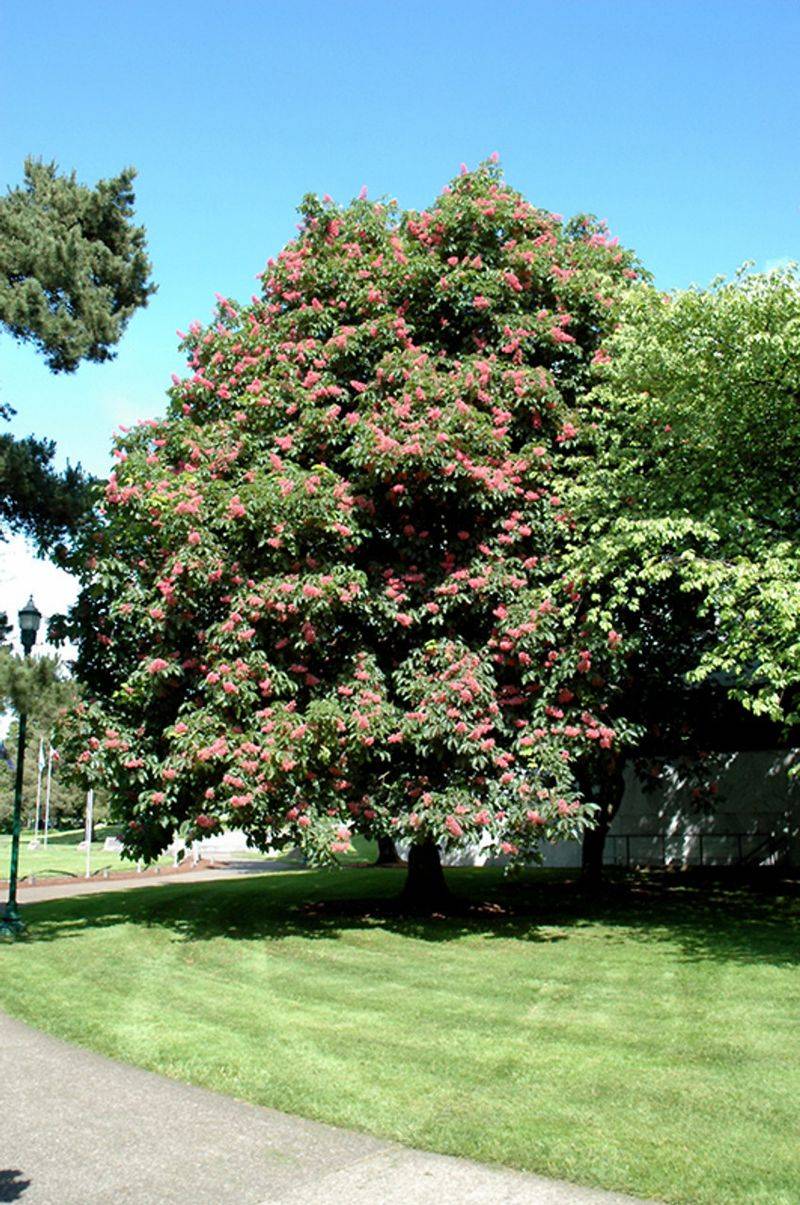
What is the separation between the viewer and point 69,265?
16.6 m

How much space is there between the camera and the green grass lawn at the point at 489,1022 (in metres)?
5.68

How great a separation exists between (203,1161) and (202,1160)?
0.02 m

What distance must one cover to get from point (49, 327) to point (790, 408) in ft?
37.5

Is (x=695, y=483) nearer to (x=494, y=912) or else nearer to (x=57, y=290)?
(x=494, y=912)

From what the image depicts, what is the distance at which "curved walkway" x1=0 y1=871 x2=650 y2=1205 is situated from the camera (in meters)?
4.90

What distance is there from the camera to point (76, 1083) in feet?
22.6

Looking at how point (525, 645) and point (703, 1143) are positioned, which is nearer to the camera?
point (703, 1143)

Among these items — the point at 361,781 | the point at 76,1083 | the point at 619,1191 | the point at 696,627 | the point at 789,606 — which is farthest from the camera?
the point at 696,627

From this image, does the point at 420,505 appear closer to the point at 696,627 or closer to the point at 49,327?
the point at 696,627

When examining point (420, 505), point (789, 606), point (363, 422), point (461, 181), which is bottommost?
point (789, 606)

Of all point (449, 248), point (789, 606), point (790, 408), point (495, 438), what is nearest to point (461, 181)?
point (449, 248)

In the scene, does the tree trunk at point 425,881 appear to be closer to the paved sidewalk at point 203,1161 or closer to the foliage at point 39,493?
the foliage at point 39,493

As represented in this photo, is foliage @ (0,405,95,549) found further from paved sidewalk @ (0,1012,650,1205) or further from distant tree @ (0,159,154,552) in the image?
paved sidewalk @ (0,1012,650,1205)

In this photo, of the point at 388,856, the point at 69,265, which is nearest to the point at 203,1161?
the point at 69,265
